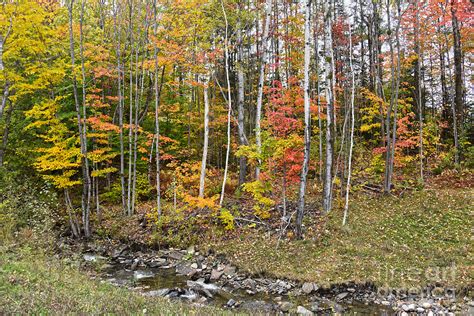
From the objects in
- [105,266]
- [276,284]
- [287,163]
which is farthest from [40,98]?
[276,284]

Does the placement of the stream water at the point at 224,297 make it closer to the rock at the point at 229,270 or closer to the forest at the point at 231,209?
the forest at the point at 231,209

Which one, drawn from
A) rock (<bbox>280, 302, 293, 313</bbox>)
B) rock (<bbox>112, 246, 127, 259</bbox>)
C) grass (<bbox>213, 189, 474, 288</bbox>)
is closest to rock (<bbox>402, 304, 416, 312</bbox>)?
grass (<bbox>213, 189, 474, 288</bbox>)

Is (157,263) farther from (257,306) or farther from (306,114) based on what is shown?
(306,114)

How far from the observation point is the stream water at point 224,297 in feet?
26.4

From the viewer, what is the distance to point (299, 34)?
18984 millimetres

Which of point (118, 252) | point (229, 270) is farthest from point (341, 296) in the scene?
point (118, 252)

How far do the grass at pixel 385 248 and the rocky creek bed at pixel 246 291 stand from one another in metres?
0.31

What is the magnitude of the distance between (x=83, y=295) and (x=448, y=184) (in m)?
15.9

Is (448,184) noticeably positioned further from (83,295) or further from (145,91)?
(145,91)

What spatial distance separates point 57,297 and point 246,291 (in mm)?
5445

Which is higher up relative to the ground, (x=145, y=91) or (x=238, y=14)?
(x=238, y=14)

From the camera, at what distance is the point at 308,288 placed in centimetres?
900

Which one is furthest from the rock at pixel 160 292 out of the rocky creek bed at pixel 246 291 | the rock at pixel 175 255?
the rock at pixel 175 255

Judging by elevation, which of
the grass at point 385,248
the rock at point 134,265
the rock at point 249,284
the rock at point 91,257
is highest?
the grass at point 385,248
